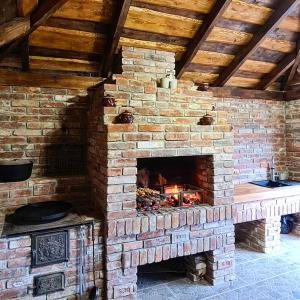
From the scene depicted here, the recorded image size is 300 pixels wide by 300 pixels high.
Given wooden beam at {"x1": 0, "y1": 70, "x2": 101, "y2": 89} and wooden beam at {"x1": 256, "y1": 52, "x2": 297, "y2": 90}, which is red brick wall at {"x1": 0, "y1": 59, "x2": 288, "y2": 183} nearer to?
wooden beam at {"x1": 0, "y1": 70, "x2": 101, "y2": 89}

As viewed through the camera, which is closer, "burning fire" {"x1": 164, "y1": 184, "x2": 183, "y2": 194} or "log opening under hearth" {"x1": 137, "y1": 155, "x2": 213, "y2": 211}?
"log opening under hearth" {"x1": 137, "y1": 155, "x2": 213, "y2": 211}

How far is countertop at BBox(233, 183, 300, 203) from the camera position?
3387 millimetres

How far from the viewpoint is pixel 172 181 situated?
3461mm

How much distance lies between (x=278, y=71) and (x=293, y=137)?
124 centimetres

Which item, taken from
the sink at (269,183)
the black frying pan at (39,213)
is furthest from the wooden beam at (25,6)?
the sink at (269,183)

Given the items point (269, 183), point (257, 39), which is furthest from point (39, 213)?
point (269, 183)

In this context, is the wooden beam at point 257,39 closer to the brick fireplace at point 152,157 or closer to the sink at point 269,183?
the brick fireplace at point 152,157

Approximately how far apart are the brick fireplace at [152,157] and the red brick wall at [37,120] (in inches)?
8.3

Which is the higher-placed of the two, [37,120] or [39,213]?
[37,120]

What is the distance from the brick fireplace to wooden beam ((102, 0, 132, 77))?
6.5 inches

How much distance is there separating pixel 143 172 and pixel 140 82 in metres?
1.19

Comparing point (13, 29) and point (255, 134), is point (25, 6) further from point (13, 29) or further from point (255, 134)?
point (255, 134)

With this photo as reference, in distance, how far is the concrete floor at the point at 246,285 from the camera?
2715mm

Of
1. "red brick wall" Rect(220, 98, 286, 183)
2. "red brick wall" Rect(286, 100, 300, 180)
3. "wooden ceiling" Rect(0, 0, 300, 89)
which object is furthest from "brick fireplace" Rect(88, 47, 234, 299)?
"red brick wall" Rect(286, 100, 300, 180)
